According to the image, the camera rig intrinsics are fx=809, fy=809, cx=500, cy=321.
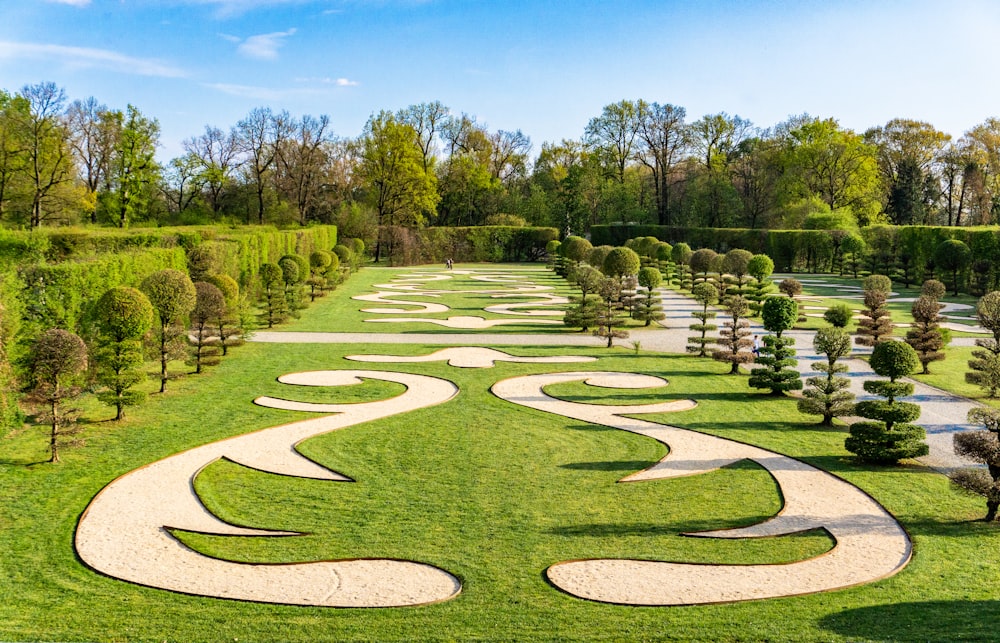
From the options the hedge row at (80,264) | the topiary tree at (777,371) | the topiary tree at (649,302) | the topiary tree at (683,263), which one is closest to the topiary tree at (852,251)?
the topiary tree at (683,263)

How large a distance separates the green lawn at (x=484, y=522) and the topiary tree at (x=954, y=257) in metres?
29.2

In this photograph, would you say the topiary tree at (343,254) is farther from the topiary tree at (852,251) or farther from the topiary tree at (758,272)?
the topiary tree at (852,251)

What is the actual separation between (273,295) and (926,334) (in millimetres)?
21591

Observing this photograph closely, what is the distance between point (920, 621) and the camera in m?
8.06

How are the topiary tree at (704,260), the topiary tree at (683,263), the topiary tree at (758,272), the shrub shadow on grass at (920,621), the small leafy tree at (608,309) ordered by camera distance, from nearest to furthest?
the shrub shadow on grass at (920,621)
the small leafy tree at (608,309)
the topiary tree at (758,272)
the topiary tree at (704,260)
the topiary tree at (683,263)

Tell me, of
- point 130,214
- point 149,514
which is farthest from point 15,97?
point 149,514

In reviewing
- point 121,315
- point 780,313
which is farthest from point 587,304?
point 121,315

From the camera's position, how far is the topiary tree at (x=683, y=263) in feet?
153

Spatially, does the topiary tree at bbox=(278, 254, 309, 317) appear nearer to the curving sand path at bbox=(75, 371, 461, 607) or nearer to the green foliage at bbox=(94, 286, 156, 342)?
the green foliage at bbox=(94, 286, 156, 342)

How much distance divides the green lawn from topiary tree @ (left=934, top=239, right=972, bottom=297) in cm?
2922

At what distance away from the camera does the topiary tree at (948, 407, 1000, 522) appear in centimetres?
1059

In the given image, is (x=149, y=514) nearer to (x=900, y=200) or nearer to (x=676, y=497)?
(x=676, y=497)

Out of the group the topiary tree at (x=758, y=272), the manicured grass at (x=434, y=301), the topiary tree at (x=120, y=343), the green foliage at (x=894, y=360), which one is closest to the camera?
the green foliage at (x=894, y=360)

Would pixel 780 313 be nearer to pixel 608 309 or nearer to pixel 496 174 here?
pixel 608 309
